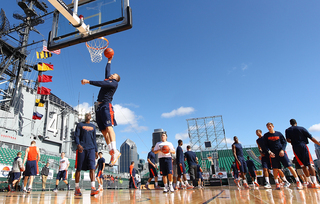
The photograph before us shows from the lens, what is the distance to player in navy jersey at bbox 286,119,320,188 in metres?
5.12

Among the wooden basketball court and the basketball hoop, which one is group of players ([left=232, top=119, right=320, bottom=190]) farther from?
the basketball hoop

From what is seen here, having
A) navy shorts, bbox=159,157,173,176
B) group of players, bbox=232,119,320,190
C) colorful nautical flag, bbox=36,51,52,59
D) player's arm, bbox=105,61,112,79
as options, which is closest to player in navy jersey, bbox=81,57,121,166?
player's arm, bbox=105,61,112,79

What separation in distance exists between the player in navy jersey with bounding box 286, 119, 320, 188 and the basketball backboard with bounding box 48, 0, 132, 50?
5.44 meters

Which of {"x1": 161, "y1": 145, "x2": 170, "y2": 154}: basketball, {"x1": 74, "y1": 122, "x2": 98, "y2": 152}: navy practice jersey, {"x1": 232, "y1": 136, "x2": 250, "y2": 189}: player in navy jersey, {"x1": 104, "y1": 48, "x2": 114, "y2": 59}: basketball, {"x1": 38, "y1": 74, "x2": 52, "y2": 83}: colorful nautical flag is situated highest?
{"x1": 38, "y1": 74, "x2": 52, "y2": 83}: colorful nautical flag

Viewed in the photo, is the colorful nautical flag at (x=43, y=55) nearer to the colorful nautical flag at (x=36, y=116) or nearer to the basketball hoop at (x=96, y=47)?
the colorful nautical flag at (x=36, y=116)

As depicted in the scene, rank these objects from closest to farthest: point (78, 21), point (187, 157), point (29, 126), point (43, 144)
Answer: point (78, 21)
point (187, 157)
point (29, 126)
point (43, 144)

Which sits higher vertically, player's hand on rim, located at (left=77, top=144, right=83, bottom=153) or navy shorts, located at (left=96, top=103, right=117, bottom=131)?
navy shorts, located at (left=96, top=103, right=117, bottom=131)

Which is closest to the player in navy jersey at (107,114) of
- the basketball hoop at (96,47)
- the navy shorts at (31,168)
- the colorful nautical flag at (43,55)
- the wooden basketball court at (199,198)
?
the wooden basketball court at (199,198)

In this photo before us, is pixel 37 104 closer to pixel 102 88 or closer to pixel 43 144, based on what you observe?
pixel 43 144

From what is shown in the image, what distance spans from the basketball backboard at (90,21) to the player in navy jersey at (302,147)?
17.8ft

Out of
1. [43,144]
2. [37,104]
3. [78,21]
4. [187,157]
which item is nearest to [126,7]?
[78,21]

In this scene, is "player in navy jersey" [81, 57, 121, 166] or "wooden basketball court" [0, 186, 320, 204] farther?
"player in navy jersey" [81, 57, 121, 166]

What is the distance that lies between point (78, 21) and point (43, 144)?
28.5 metres

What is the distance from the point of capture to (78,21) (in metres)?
5.15
